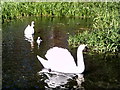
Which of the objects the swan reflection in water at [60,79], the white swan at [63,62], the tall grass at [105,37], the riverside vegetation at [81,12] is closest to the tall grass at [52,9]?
the riverside vegetation at [81,12]

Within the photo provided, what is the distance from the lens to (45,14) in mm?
26984

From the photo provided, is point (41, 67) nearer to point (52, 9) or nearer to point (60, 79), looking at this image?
point (60, 79)

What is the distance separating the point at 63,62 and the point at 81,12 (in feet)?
47.0

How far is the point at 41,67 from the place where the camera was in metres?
13.3

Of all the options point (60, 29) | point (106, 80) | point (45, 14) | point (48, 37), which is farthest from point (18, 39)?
point (45, 14)

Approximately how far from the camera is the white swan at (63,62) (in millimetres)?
12531

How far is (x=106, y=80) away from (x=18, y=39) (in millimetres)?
7426

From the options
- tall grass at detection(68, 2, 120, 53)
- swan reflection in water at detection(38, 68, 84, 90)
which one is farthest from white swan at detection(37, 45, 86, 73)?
tall grass at detection(68, 2, 120, 53)

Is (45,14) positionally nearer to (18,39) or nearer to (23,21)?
(23,21)

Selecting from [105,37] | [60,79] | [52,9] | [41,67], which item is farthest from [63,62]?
[52,9]

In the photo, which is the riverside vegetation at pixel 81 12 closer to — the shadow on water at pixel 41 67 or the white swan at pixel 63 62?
the shadow on water at pixel 41 67

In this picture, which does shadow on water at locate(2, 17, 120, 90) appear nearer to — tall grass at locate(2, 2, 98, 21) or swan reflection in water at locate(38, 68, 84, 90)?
swan reflection in water at locate(38, 68, 84, 90)

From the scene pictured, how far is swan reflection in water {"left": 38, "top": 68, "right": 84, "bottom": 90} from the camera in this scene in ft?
37.5

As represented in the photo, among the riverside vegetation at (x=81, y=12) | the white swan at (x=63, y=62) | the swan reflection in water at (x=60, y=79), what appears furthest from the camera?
the riverside vegetation at (x=81, y=12)
